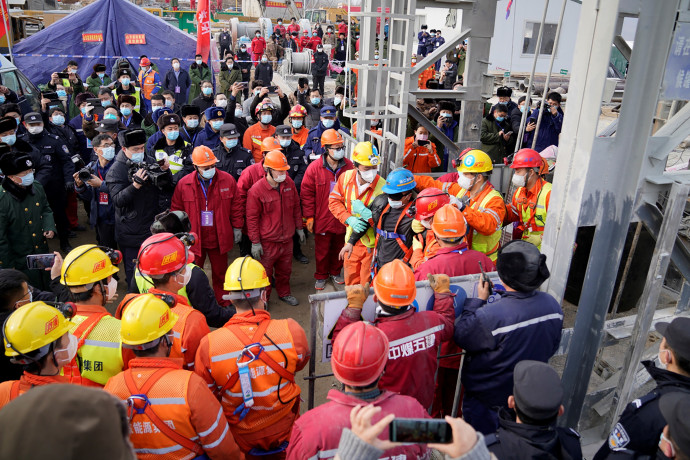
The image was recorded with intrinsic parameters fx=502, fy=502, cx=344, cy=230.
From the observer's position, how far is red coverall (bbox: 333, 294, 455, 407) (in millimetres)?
3080

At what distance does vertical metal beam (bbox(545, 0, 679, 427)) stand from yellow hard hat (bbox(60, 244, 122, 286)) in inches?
131

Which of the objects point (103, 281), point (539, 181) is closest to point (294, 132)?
point (539, 181)

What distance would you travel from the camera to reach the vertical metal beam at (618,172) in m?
3.01

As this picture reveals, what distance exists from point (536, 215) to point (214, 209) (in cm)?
383

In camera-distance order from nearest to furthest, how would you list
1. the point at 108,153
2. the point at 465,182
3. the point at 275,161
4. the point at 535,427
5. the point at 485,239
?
1. the point at 535,427
2. the point at 485,239
3. the point at 465,182
4. the point at 275,161
5. the point at 108,153

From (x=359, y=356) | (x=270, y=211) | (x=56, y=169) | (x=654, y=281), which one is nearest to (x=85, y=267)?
(x=359, y=356)

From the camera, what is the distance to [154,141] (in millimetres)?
7434

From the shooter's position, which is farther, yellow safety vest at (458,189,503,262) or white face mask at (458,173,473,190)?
white face mask at (458,173,473,190)

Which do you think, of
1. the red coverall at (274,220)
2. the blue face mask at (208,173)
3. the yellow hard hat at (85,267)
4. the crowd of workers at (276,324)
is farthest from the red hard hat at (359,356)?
the blue face mask at (208,173)

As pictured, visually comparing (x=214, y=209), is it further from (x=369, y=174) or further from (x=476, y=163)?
(x=476, y=163)

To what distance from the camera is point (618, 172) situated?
3.29 metres

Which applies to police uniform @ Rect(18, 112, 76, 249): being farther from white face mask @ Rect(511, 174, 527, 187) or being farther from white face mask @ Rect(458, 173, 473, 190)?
white face mask @ Rect(511, 174, 527, 187)

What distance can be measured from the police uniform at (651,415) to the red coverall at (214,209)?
4924mm

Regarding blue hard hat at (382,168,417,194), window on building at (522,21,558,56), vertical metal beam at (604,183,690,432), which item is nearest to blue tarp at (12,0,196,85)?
window on building at (522,21,558,56)
